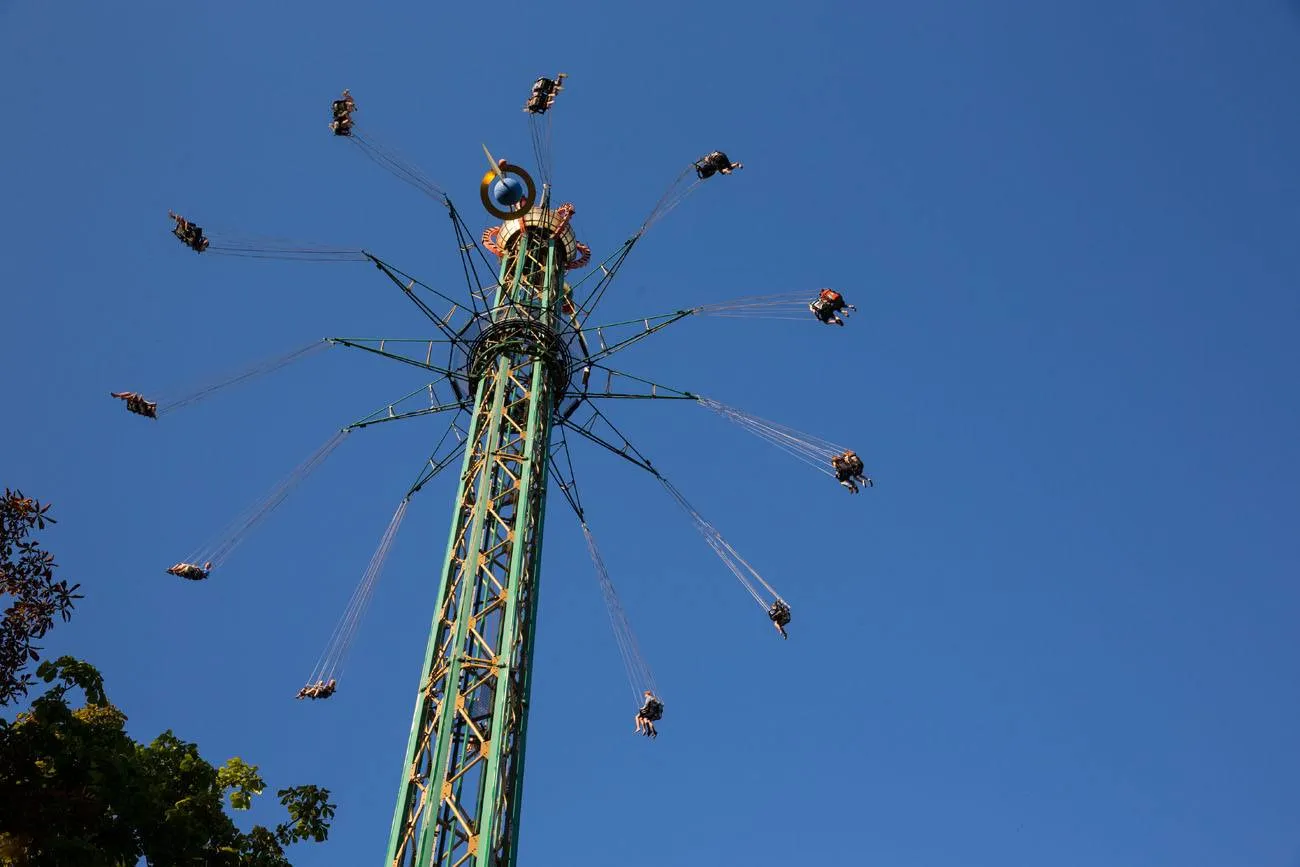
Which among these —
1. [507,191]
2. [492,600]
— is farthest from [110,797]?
[507,191]

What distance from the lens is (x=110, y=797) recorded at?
53.6ft

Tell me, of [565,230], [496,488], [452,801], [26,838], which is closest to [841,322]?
[565,230]

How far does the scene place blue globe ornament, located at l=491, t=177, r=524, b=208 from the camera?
23.6 m

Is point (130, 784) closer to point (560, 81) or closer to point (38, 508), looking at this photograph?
point (38, 508)

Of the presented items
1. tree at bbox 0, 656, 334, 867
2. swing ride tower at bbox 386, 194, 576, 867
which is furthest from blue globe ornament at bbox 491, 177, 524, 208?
tree at bbox 0, 656, 334, 867

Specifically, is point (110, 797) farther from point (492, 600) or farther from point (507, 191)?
point (507, 191)

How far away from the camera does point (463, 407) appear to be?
22.5m

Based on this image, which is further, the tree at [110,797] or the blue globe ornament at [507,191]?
the blue globe ornament at [507,191]

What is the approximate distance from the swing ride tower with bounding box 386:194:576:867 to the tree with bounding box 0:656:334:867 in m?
3.23

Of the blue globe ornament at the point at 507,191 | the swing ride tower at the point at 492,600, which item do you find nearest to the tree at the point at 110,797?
the swing ride tower at the point at 492,600

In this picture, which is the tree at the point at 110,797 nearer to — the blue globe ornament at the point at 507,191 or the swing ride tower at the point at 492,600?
the swing ride tower at the point at 492,600

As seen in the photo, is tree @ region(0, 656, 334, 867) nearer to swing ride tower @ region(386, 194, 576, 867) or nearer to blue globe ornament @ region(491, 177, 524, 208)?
swing ride tower @ region(386, 194, 576, 867)

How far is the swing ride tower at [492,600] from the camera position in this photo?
16.0m

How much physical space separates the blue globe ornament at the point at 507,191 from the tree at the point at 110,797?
10.5 meters
